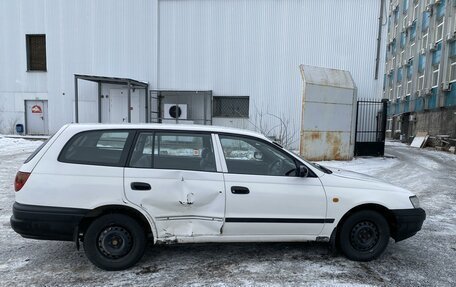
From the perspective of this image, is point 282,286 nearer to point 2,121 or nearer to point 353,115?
point 353,115

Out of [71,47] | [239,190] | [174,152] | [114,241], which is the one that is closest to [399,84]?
[71,47]

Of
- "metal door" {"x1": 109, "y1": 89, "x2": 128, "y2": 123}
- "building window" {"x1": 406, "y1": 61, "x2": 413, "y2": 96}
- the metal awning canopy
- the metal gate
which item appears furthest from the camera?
"building window" {"x1": 406, "y1": 61, "x2": 413, "y2": 96}

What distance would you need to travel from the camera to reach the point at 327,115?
12.6 m

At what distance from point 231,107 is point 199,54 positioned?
306cm

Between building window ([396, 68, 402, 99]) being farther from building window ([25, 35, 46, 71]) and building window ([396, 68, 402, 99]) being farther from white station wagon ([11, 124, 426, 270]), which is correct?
white station wagon ([11, 124, 426, 270])

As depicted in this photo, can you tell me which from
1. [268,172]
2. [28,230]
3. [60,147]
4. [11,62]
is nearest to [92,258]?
[28,230]

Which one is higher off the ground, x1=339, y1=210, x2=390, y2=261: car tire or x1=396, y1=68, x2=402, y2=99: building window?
x1=396, y1=68, x2=402, y2=99: building window

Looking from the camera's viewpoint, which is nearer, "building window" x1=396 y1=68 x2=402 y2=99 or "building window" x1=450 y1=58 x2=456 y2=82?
"building window" x1=450 y1=58 x2=456 y2=82

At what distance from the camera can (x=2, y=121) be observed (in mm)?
18891

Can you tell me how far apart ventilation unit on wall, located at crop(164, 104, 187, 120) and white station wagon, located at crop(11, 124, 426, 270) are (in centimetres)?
1286

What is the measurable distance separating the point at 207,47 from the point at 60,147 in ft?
45.0

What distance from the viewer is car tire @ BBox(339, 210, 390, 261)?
12.8ft

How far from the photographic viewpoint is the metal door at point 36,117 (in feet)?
61.0

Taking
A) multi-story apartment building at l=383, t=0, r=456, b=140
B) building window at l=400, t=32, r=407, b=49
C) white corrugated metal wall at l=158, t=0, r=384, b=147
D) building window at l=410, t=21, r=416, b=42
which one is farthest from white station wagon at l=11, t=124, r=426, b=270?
building window at l=400, t=32, r=407, b=49
